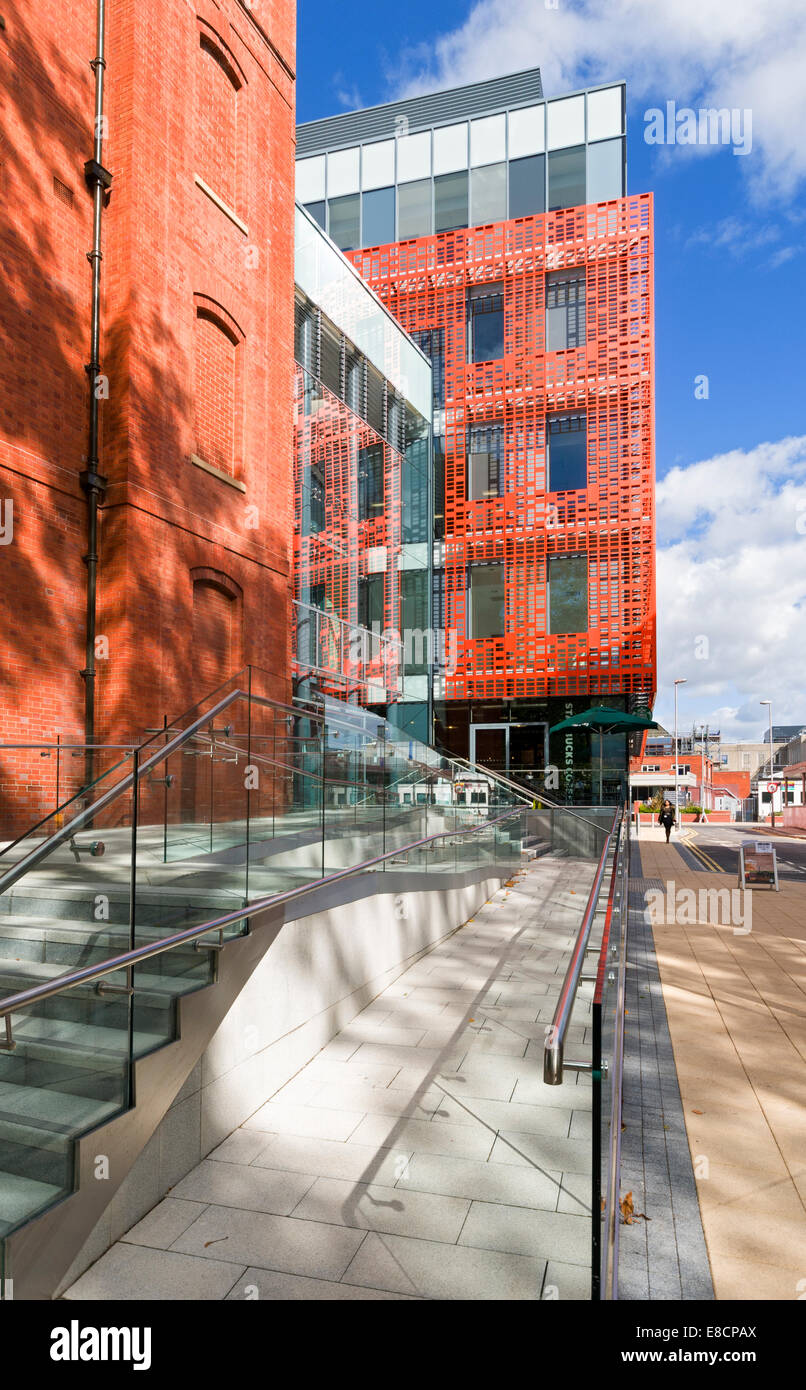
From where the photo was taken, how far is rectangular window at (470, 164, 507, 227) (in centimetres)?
2638

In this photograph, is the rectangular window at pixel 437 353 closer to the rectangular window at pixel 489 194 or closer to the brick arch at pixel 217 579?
the rectangular window at pixel 489 194

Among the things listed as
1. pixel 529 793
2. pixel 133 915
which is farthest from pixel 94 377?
pixel 529 793

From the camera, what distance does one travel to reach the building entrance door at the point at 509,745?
25844mm

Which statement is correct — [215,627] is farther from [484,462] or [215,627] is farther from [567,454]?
[567,454]

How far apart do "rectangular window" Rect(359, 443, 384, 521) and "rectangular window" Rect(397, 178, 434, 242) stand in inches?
397

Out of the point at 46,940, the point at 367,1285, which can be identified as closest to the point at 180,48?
the point at 46,940

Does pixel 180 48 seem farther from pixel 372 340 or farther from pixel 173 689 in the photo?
pixel 372 340

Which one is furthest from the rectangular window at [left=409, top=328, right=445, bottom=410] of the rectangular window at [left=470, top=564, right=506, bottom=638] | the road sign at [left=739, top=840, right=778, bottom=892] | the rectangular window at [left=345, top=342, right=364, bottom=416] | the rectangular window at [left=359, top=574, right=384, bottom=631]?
the road sign at [left=739, top=840, right=778, bottom=892]

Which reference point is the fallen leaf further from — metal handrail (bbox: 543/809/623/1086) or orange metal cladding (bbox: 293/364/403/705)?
orange metal cladding (bbox: 293/364/403/705)

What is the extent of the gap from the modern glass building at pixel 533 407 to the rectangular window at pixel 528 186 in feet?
0.18

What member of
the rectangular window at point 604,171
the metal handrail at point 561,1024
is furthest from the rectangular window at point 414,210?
the metal handrail at point 561,1024

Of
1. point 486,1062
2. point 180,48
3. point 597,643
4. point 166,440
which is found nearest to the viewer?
point 486,1062
